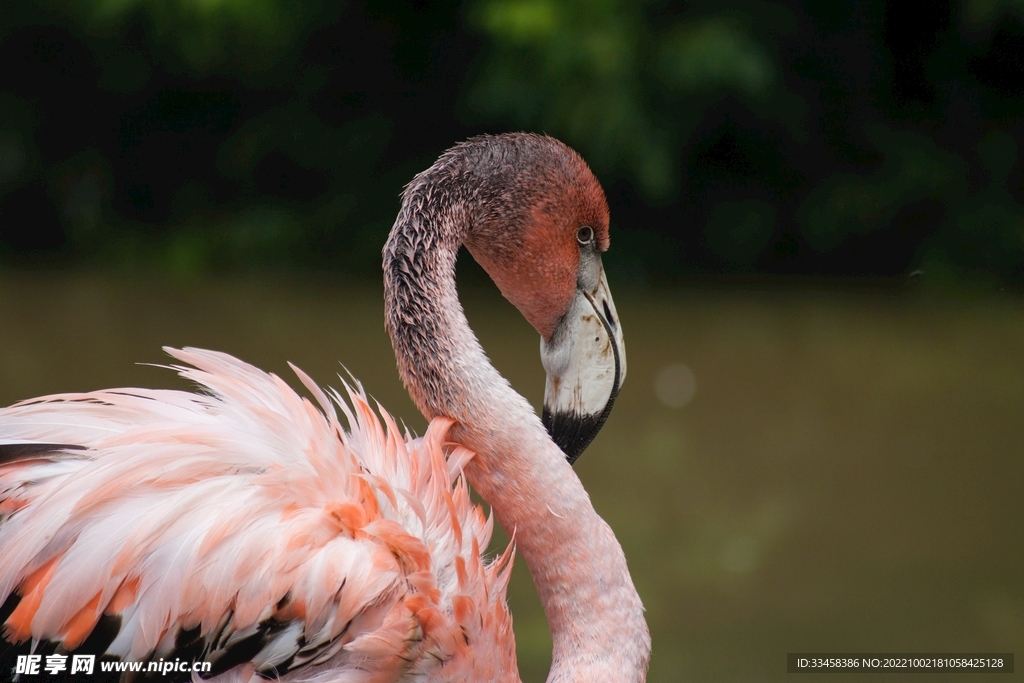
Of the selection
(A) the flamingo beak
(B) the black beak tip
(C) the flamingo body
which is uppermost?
(A) the flamingo beak

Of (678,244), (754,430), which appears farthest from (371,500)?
(678,244)

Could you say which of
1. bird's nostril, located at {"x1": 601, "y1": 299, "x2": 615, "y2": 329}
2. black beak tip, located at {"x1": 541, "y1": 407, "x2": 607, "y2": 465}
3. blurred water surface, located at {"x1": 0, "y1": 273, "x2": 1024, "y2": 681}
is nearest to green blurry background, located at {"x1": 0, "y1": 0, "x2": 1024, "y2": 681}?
blurred water surface, located at {"x1": 0, "y1": 273, "x2": 1024, "y2": 681}

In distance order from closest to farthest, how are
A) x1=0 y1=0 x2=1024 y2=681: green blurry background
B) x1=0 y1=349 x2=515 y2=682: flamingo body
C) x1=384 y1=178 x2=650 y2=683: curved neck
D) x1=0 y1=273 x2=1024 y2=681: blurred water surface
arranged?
x1=0 y1=349 x2=515 y2=682: flamingo body < x1=384 y1=178 x2=650 y2=683: curved neck < x1=0 y1=273 x2=1024 y2=681: blurred water surface < x1=0 y1=0 x2=1024 y2=681: green blurry background

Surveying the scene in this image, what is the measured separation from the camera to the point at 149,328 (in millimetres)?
7141

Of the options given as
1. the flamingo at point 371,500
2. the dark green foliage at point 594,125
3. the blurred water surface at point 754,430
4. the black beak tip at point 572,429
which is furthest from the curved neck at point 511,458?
the dark green foliage at point 594,125

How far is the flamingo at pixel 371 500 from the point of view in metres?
1.75

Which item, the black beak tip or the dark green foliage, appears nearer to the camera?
the black beak tip

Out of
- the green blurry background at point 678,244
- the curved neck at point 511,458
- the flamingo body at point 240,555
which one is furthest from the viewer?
the green blurry background at point 678,244

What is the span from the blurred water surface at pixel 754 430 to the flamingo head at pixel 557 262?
1282 mm

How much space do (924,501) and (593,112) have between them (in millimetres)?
4662

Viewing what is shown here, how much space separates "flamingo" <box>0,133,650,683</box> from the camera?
1750mm

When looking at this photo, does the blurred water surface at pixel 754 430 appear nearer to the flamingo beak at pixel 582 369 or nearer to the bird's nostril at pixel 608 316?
the flamingo beak at pixel 582 369

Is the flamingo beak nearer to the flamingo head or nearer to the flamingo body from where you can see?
the flamingo head

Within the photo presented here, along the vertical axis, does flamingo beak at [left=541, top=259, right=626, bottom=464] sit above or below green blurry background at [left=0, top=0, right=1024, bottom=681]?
below
